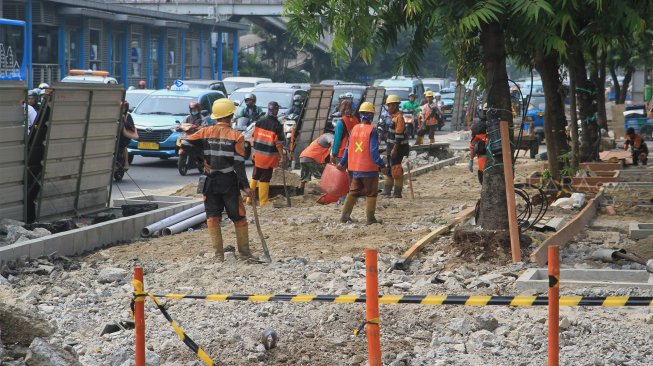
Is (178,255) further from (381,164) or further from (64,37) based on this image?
(64,37)

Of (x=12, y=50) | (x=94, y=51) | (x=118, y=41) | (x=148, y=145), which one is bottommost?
(x=148, y=145)

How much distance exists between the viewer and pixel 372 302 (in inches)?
241

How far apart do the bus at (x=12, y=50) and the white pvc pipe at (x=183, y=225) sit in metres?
19.4

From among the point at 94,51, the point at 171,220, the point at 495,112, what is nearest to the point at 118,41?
the point at 94,51

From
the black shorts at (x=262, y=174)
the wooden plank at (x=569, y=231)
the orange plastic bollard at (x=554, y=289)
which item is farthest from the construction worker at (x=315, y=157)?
the orange plastic bollard at (x=554, y=289)

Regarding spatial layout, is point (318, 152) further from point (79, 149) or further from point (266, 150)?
point (79, 149)

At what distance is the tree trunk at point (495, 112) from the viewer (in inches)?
454

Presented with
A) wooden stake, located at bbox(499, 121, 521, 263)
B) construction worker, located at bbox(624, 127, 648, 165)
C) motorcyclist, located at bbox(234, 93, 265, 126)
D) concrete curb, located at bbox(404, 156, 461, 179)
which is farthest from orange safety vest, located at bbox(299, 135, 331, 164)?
construction worker, located at bbox(624, 127, 648, 165)

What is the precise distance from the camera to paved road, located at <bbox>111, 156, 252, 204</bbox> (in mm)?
20172

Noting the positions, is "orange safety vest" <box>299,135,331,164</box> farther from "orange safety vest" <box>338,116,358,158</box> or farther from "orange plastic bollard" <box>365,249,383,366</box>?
"orange plastic bollard" <box>365,249,383,366</box>

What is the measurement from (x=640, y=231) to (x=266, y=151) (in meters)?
6.02

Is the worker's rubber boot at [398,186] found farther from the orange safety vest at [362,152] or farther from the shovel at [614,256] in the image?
the shovel at [614,256]

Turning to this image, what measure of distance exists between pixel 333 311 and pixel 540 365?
6.24 feet

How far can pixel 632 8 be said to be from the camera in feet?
36.2
